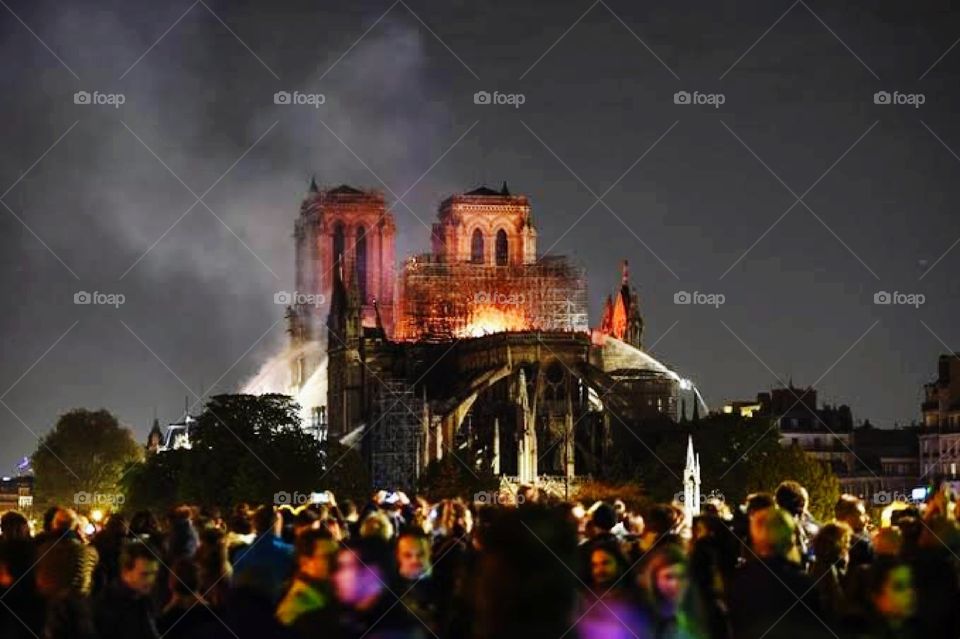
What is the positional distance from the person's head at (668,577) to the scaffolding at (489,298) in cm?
15117

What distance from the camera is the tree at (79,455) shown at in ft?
529

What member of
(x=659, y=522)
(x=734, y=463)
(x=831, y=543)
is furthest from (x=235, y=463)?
(x=831, y=543)

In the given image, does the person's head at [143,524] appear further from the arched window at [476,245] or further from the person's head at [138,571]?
the arched window at [476,245]

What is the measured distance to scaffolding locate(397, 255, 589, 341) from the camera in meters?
168

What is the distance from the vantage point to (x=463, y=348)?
15762cm

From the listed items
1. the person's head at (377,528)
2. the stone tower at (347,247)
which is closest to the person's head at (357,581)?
the person's head at (377,528)

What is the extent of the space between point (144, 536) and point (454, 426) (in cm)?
11993

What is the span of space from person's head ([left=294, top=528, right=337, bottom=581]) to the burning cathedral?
119407 millimetres

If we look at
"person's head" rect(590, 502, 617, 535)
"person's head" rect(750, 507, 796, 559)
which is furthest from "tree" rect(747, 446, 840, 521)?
"person's head" rect(750, 507, 796, 559)

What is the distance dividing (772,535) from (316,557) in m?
3.47

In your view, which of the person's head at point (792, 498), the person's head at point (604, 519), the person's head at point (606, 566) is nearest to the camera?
the person's head at point (606, 566)

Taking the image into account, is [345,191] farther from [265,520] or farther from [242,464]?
[265,520]

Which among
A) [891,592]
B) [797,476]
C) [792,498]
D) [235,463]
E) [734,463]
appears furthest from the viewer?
[734,463]

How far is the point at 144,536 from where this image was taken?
2517 cm
